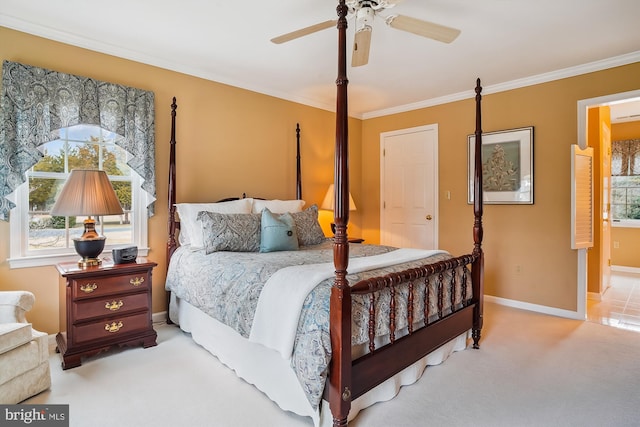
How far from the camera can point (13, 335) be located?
1.95 m

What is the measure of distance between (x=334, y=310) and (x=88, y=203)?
1.96 metres

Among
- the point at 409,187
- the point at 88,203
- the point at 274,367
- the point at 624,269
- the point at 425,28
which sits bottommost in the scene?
the point at 624,269

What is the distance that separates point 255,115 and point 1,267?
2.70 m

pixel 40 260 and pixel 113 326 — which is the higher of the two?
pixel 40 260

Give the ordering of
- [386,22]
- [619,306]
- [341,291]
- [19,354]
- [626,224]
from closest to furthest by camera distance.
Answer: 1. [341,291]
2. [19,354]
3. [386,22]
4. [619,306]
5. [626,224]

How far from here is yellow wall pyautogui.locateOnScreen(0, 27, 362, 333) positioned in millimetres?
2771

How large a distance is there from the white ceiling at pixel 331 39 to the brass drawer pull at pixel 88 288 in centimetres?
197

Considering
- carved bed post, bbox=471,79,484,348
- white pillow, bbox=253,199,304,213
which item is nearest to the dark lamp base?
white pillow, bbox=253,199,304,213

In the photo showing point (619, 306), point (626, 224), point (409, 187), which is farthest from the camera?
point (626, 224)

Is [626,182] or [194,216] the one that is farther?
[626,182]

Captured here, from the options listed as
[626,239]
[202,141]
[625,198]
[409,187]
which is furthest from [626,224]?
[202,141]

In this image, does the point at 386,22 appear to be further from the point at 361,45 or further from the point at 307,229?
the point at 307,229

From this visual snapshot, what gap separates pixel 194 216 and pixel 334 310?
198 cm

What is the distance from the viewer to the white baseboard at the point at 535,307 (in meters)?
3.64
